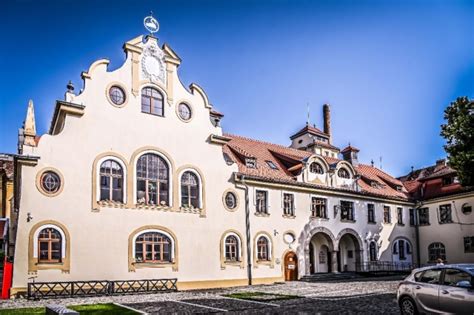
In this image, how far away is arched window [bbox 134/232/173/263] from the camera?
22922mm

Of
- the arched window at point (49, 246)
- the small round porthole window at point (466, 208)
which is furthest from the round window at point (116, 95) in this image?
the small round porthole window at point (466, 208)

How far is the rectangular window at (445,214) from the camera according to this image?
35594 mm

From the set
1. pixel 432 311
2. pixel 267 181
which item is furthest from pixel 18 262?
pixel 432 311

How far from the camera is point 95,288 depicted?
68.9 feet

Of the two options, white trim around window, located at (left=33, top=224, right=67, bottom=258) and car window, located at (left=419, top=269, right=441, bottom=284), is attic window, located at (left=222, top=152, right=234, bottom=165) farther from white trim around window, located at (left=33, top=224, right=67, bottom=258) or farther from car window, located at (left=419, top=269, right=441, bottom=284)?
car window, located at (left=419, top=269, right=441, bottom=284)

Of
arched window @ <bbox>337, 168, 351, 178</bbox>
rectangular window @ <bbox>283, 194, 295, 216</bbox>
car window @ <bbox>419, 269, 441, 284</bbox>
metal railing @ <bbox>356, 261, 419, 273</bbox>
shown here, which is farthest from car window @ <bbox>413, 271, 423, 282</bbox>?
metal railing @ <bbox>356, 261, 419, 273</bbox>

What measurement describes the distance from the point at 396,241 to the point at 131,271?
76.5 ft

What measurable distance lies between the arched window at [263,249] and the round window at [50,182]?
12553mm

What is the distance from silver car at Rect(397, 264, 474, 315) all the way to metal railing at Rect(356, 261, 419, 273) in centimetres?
2223

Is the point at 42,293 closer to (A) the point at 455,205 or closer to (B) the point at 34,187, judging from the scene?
(B) the point at 34,187

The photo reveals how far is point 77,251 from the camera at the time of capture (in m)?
21.0

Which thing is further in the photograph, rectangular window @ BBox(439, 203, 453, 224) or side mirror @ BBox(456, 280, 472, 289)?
rectangular window @ BBox(439, 203, 453, 224)

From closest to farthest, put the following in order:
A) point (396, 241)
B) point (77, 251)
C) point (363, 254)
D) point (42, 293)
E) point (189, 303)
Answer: point (189, 303)
point (42, 293)
point (77, 251)
point (363, 254)
point (396, 241)

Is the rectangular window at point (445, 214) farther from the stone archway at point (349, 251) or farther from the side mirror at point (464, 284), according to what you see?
the side mirror at point (464, 284)
